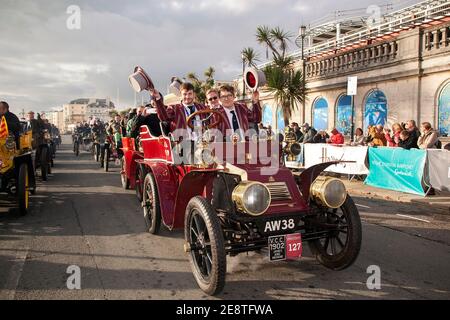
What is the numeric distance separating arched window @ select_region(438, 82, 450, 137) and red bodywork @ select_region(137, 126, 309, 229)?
33.4ft

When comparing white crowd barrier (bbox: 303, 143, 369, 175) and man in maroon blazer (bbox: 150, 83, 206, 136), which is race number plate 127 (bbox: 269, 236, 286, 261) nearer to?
man in maroon blazer (bbox: 150, 83, 206, 136)

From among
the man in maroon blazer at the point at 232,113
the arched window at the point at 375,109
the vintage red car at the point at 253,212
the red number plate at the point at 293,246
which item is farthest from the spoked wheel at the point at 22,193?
the arched window at the point at 375,109

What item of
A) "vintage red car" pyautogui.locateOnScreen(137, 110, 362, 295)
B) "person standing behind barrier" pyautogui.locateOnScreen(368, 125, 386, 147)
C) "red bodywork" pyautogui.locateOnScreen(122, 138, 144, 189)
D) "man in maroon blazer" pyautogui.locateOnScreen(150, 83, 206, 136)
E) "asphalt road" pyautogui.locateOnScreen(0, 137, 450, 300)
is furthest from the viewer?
"person standing behind barrier" pyautogui.locateOnScreen(368, 125, 386, 147)

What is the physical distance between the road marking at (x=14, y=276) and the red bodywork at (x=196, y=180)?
1.70 meters

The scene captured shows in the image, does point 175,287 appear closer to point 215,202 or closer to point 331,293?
point 215,202

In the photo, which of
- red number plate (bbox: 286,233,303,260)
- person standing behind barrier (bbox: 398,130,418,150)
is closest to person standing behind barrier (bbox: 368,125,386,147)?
person standing behind barrier (bbox: 398,130,418,150)

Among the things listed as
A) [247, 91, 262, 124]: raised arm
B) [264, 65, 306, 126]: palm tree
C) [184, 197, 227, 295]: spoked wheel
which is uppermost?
[264, 65, 306, 126]: palm tree

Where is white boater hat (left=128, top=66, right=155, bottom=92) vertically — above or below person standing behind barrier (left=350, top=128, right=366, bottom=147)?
above

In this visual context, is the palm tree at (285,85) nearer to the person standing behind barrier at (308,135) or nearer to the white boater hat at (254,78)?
the person standing behind barrier at (308,135)

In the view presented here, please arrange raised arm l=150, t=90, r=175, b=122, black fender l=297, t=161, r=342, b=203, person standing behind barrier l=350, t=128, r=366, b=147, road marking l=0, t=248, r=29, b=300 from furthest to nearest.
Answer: person standing behind barrier l=350, t=128, r=366, b=147 → raised arm l=150, t=90, r=175, b=122 → black fender l=297, t=161, r=342, b=203 → road marking l=0, t=248, r=29, b=300

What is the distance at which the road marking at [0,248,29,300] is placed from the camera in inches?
132

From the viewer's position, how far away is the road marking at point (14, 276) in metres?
3.35

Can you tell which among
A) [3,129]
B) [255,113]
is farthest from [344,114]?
[3,129]

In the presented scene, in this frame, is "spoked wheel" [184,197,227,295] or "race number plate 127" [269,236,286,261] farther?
"race number plate 127" [269,236,286,261]
